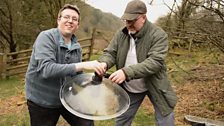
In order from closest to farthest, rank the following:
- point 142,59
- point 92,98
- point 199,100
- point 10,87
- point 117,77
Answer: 1. point 92,98
2. point 117,77
3. point 142,59
4. point 199,100
5. point 10,87

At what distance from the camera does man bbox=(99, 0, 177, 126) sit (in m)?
2.99

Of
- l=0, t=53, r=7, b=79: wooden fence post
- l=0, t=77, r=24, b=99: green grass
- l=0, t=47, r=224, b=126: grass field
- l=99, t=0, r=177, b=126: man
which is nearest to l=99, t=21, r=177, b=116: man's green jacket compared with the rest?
l=99, t=0, r=177, b=126: man

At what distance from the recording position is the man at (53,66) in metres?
2.75

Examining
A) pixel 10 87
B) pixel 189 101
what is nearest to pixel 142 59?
pixel 189 101

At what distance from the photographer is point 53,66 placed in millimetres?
2734

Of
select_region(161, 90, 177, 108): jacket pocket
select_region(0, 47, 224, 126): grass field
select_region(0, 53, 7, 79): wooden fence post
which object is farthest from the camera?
select_region(0, 53, 7, 79): wooden fence post

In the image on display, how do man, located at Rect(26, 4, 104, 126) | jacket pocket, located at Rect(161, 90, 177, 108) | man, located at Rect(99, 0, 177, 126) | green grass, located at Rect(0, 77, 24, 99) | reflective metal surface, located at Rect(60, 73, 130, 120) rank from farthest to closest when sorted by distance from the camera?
1. green grass, located at Rect(0, 77, 24, 99)
2. jacket pocket, located at Rect(161, 90, 177, 108)
3. man, located at Rect(99, 0, 177, 126)
4. man, located at Rect(26, 4, 104, 126)
5. reflective metal surface, located at Rect(60, 73, 130, 120)

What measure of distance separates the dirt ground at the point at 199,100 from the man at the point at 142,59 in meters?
2.52

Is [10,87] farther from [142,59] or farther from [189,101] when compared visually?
[142,59]

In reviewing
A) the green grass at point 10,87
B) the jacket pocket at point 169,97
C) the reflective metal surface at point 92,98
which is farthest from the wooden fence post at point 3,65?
the reflective metal surface at point 92,98

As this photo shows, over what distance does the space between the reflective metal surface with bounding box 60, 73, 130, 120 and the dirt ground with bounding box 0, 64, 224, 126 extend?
10.8 feet

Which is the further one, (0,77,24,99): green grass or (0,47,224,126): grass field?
(0,77,24,99): green grass

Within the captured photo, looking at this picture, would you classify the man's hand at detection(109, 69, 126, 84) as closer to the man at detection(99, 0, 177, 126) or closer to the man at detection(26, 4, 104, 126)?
the man at detection(99, 0, 177, 126)

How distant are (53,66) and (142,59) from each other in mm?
890
